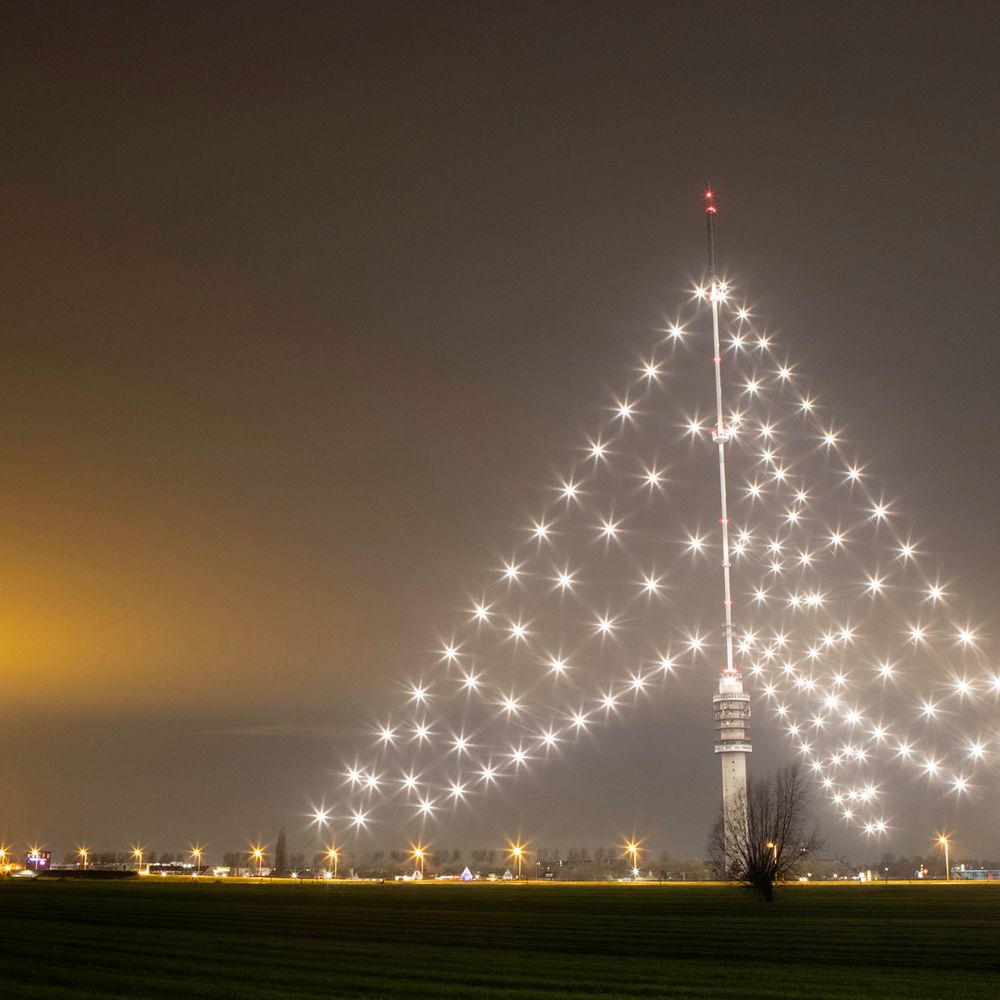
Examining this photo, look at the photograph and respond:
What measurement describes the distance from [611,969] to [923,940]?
18044 mm

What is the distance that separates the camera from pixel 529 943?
4009 cm

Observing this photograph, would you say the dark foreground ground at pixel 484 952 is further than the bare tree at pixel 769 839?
No

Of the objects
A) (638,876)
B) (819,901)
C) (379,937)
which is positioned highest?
(379,937)

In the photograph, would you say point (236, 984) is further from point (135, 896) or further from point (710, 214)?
point (710, 214)

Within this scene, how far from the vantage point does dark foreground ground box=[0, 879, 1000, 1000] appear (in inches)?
1059

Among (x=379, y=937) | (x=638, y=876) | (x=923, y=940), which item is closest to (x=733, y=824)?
(x=923, y=940)

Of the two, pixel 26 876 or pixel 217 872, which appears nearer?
pixel 26 876

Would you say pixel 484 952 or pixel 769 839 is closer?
pixel 484 952

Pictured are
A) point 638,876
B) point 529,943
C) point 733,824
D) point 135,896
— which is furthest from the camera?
point 638,876

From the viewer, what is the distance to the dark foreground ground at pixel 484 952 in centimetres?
2689

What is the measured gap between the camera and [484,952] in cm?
3625

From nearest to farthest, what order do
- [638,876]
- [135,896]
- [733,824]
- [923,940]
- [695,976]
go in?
[695,976] → [923,940] → [135,896] → [733,824] → [638,876]

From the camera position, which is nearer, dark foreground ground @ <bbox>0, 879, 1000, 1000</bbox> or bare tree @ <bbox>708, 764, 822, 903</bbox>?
dark foreground ground @ <bbox>0, 879, 1000, 1000</bbox>

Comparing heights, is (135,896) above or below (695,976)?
below
